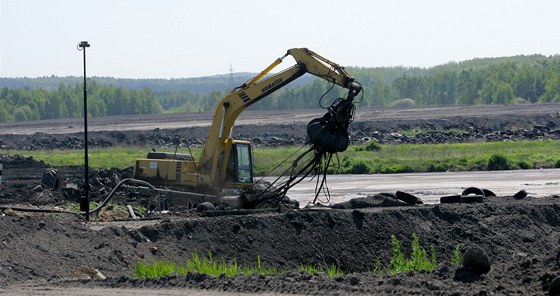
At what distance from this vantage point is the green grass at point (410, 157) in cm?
5144

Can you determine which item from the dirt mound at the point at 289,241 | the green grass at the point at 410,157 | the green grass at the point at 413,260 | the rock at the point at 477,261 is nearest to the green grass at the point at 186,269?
the dirt mound at the point at 289,241

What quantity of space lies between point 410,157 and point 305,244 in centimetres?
3336

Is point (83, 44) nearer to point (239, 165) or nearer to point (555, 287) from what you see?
point (239, 165)

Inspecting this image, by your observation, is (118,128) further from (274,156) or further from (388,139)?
(274,156)

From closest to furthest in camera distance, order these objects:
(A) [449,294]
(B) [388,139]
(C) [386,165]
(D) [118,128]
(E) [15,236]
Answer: (A) [449,294] < (E) [15,236] < (C) [386,165] < (B) [388,139] < (D) [118,128]

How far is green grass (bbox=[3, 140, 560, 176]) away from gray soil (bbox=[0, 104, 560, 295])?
1757 cm

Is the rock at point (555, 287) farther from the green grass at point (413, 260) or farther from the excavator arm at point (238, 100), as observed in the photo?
the excavator arm at point (238, 100)

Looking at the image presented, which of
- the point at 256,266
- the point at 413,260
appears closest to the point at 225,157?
the point at 256,266

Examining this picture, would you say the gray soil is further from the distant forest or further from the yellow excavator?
the distant forest

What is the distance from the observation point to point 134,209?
33438mm

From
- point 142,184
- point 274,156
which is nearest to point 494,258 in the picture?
point 142,184

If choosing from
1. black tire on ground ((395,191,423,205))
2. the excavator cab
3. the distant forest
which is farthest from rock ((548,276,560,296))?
the distant forest

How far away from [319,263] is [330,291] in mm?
7925

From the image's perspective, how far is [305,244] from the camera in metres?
24.1
